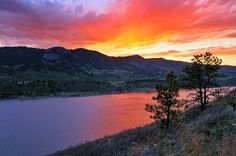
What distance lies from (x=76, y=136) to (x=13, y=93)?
127543 millimetres

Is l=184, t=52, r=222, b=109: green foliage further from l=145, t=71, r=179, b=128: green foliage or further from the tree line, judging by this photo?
l=145, t=71, r=179, b=128: green foliage

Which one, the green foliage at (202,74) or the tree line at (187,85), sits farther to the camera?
the green foliage at (202,74)

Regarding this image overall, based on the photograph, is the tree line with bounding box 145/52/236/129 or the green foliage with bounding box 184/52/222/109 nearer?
the tree line with bounding box 145/52/236/129

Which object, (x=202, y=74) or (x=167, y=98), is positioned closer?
(x=167, y=98)

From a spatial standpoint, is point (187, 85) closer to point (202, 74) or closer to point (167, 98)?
point (202, 74)

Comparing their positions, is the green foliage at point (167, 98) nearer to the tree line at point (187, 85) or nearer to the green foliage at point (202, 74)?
the tree line at point (187, 85)

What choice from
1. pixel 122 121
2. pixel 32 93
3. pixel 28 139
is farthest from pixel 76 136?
pixel 32 93

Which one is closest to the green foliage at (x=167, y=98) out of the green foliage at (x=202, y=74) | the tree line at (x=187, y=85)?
the tree line at (x=187, y=85)

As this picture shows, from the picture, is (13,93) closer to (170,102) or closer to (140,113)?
(140,113)

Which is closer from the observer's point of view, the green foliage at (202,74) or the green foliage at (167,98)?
the green foliage at (167,98)

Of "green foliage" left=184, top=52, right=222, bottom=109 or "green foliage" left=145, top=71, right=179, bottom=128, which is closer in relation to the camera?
"green foliage" left=145, top=71, right=179, bottom=128

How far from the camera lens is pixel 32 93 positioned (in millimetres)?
175250

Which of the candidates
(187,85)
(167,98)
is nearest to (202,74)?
(187,85)

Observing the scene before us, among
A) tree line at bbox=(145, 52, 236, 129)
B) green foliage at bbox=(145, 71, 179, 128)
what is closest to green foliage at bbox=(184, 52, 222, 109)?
tree line at bbox=(145, 52, 236, 129)
